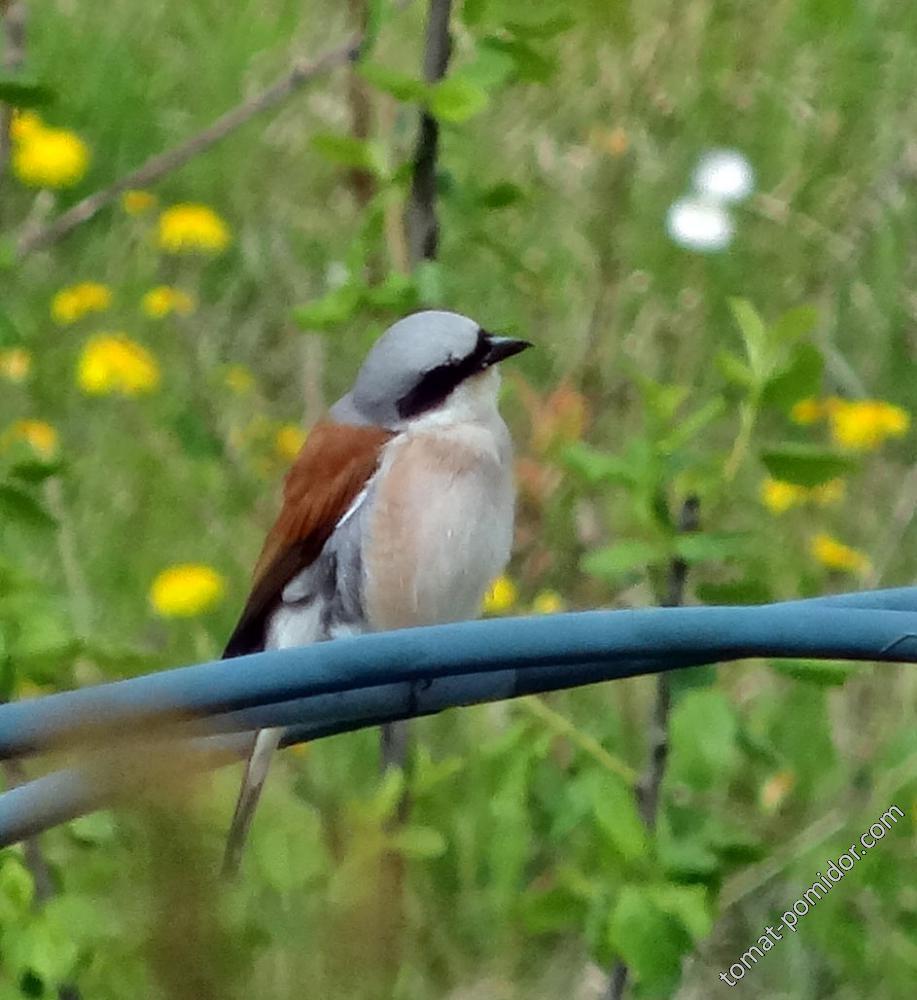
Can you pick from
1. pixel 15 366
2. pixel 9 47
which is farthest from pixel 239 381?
pixel 9 47

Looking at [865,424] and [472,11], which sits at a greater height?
[472,11]

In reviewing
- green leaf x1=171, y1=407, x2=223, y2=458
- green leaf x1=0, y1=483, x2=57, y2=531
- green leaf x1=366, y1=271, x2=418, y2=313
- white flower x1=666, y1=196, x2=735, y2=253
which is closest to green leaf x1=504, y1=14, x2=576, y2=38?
green leaf x1=366, y1=271, x2=418, y2=313

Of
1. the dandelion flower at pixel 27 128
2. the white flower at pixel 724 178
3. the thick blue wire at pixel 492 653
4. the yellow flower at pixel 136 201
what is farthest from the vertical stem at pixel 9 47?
the white flower at pixel 724 178

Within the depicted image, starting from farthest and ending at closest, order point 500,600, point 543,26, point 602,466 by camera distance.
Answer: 1. point 500,600
2. point 543,26
3. point 602,466

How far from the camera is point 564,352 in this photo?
3.57m

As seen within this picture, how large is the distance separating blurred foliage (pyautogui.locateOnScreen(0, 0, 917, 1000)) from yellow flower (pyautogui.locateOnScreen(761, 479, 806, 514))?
0.02m

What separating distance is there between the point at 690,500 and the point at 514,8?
0.67 metres

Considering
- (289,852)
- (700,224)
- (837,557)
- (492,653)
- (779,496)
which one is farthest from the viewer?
(700,224)

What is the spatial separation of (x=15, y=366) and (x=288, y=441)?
0.71 m

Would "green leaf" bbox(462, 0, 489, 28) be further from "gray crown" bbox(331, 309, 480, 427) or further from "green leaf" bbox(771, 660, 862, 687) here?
"green leaf" bbox(771, 660, 862, 687)

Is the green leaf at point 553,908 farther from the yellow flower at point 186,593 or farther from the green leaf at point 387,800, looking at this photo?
the yellow flower at point 186,593

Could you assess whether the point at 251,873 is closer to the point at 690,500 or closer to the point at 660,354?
the point at 690,500

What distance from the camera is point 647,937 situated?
1693 mm

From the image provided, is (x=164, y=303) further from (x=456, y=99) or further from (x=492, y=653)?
(x=492, y=653)
